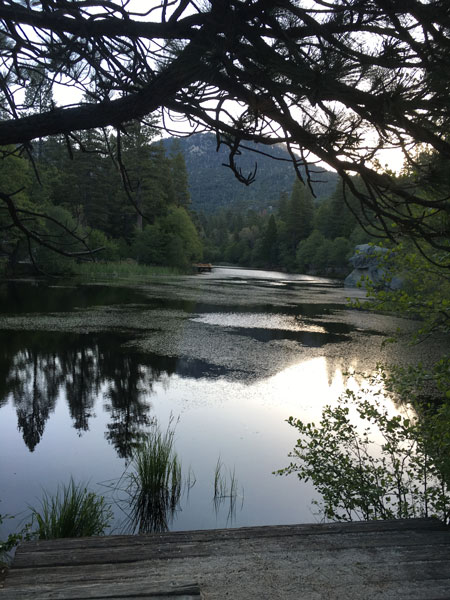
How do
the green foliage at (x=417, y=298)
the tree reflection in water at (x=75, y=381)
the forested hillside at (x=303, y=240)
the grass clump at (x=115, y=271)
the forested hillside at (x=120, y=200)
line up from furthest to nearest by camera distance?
the forested hillside at (x=303, y=240) < the forested hillside at (x=120, y=200) < the grass clump at (x=115, y=271) < the tree reflection in water at (x=75, y=381) < the green foliage at (x=417, y=298)

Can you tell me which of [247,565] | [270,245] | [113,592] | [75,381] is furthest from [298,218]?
[113,592]

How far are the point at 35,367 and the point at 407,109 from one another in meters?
9.35

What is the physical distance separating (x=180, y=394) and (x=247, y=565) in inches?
248

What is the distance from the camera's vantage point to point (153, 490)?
507 cm

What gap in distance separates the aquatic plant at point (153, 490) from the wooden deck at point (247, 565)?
2.13m

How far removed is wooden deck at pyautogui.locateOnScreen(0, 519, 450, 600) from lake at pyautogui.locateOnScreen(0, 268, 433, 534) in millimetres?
2175

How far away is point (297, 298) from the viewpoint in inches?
1001

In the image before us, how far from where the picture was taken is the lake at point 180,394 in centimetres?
537

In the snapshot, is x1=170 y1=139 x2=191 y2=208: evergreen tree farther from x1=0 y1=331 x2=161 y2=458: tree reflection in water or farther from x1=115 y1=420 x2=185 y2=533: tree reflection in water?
x1=115 y1=420 x2=185 y2=533: tree reflection in water

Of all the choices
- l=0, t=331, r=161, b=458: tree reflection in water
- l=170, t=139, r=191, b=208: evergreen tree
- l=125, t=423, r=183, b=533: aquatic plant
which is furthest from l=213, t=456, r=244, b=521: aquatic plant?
l=170, t=139, r=191, b=208: evergreen tree

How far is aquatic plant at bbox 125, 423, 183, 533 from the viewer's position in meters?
4.75

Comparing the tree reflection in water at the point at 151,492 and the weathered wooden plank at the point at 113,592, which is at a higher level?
the weathered wooden plank at the point at 113,592

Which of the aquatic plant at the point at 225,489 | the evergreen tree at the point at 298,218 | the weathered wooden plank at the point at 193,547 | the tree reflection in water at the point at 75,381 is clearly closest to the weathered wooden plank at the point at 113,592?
the weathered wooden plank at the point at 193,547

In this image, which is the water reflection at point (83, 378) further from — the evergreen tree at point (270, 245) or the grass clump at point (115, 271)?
the evergreen tree at point (270, 245)
